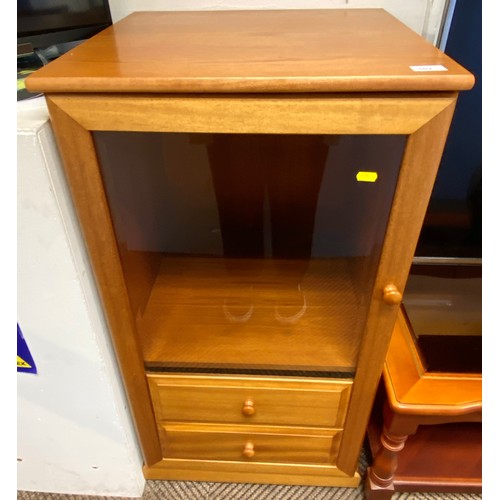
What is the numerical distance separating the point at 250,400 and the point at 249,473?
0.29 meters

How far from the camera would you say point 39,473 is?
99cm

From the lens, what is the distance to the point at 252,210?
818mm

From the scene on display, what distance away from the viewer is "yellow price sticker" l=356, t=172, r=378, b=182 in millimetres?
620

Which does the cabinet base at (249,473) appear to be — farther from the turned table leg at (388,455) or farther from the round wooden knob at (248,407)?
the round wooden knob at (248,407)

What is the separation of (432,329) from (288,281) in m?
0.33

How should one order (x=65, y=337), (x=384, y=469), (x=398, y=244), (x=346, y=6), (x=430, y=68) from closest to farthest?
(x=430, y=68) → (x=398, y=244) → (x=65, y=337) → (x=346, y=6) → (x=384, y=469)

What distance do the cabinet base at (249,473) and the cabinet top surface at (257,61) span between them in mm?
870

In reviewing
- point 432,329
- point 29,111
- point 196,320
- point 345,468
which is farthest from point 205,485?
point 29,111

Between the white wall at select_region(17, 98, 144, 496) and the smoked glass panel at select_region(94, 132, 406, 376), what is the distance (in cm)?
8

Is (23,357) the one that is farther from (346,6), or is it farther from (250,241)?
(346,6)

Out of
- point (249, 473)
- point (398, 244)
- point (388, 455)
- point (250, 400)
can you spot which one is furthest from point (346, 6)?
point (249, 473)

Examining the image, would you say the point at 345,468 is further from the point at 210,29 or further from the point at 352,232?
the point at 210,29

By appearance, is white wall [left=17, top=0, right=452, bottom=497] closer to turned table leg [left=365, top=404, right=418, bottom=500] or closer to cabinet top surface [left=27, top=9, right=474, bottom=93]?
cabinet top surface [left=27, top=9, right=474, bottom=93]

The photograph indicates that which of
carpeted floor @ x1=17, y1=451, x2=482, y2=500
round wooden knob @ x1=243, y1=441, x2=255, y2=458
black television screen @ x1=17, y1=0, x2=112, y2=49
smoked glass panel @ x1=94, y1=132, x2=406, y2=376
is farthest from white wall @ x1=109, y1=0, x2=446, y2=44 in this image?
carpeted floor @ x1=17, y1=451, x2=482, y2=500
